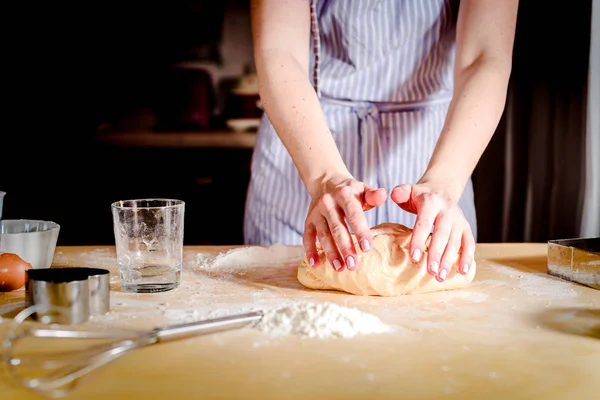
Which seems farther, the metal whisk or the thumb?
the thumb

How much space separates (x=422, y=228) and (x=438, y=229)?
1.3 inches

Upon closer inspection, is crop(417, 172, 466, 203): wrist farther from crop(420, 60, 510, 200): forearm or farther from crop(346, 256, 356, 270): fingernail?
crop(346, 256, 356, 270): fingernail

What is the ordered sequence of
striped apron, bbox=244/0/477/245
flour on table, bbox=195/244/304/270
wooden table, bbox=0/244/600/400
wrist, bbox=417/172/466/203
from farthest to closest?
striped apron, bbox=244/0/477/245, flour on table, bbox=195/244/304/270, wrist, bbox=417/172/466/203, wooden table, bbox=0/244/600/400

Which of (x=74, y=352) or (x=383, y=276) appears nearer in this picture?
(x=74, y=352)

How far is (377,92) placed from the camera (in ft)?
5.04

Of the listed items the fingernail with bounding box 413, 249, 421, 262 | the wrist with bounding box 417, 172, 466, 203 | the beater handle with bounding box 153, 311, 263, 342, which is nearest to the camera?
the beater handle with bounding box 153, 311, 263, 342

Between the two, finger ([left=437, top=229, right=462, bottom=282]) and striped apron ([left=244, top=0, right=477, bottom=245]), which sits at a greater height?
striped apron ([left=244, top=0, right=477, bottom=245])

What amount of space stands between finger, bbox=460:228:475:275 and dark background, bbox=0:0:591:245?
2226 millimetres

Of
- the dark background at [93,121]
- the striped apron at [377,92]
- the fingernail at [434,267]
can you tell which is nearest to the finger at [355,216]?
the fingernail at [434,267]

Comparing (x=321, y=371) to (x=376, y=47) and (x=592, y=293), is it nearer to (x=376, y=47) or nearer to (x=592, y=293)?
(x=592, y=293)

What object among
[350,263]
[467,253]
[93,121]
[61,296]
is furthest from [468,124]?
[93,121]

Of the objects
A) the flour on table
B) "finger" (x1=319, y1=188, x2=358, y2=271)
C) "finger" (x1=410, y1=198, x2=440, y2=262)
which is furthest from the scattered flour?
the flour on table

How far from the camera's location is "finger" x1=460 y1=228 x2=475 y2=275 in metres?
1.02

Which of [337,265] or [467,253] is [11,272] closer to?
[337,265]
